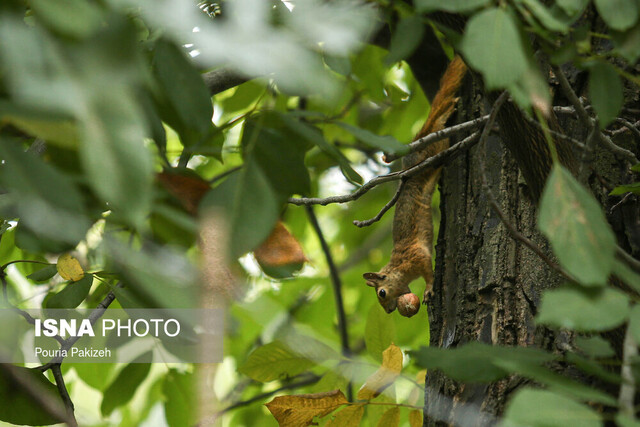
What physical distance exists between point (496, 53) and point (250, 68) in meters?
0.18

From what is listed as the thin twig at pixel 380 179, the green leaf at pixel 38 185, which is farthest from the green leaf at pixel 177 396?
the green leaf at pixel 38 185

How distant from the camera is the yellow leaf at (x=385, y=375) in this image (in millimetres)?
915

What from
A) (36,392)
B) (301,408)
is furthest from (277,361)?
(36,392)

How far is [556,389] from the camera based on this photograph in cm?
Result: 42

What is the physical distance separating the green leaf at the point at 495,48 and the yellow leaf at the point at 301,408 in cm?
58

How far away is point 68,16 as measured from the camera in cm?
32

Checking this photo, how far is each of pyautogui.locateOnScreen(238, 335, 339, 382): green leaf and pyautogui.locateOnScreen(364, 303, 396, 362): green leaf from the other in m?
0.13

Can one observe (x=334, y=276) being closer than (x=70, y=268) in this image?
No

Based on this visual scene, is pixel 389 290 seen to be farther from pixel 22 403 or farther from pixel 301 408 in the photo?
pixel 22 403

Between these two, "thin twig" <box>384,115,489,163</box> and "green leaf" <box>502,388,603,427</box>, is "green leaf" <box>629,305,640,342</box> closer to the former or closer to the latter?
"green leaf" <box>502,388,603,427</box>

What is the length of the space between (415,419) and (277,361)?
26 cm

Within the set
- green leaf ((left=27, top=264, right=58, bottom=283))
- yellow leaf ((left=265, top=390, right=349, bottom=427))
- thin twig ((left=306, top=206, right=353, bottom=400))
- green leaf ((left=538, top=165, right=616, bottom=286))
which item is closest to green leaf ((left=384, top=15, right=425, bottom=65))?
green leaf ((left=538, top=165, right=616, bottom=286))

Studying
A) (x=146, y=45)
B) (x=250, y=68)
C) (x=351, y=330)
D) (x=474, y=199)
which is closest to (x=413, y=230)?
(x=474, y=199)

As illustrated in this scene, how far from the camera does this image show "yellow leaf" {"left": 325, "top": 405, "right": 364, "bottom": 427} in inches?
33.5
